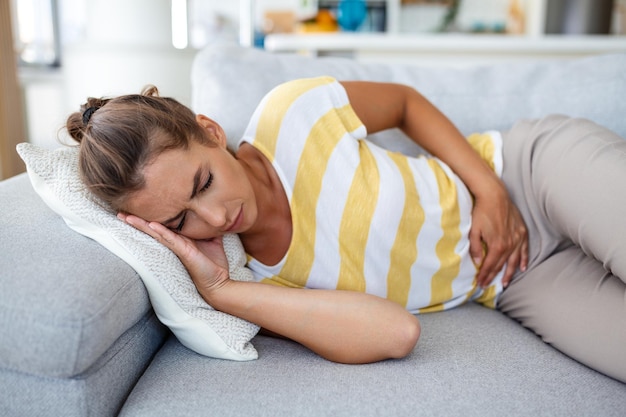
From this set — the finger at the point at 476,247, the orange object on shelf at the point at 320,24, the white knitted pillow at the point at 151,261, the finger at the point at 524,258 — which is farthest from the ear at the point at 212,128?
the orange object on shelf at the point at 320,24

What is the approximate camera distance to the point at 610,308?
108 centimetres

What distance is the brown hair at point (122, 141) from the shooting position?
0.98 metres

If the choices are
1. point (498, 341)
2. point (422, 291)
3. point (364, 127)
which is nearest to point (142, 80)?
point (364, 127)

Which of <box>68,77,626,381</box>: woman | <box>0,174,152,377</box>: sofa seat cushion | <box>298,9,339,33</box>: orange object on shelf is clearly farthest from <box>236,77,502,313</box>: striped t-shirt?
<box>298,9,339,33</box>: orange object on shelf

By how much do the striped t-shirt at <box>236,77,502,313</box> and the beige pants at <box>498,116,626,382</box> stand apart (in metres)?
0.13

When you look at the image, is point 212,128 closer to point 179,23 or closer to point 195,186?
point 195,186

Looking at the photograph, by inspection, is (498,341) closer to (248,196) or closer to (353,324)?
(353,324)

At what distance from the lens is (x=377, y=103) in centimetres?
140

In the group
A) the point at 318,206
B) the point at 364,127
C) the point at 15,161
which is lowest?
the point at 15,161

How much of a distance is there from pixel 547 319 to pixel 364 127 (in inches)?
21.3

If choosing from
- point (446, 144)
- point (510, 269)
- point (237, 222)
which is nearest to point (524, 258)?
point (510, 269)

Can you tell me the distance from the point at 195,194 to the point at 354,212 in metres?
0.35

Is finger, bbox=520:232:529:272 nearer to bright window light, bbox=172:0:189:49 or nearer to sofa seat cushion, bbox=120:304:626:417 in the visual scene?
sofa seat cushion, bbox=120:304:626:417

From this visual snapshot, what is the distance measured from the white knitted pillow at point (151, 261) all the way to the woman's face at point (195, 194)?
53 millimetres
